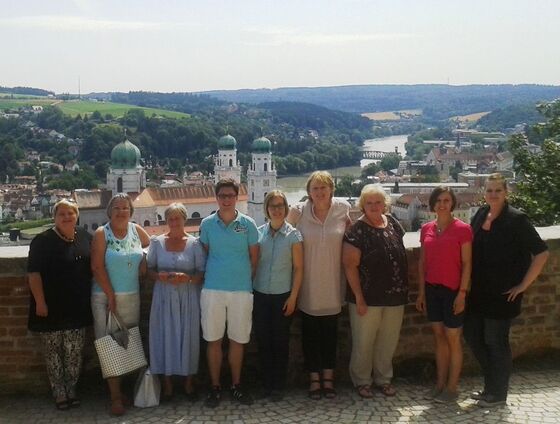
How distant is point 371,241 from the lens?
3.79 metres

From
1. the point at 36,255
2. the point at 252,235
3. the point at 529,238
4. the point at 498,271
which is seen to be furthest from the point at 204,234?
the point at 529,238

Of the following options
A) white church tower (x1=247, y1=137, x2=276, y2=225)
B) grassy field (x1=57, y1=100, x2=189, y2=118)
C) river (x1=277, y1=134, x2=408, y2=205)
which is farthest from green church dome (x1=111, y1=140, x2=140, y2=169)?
grassy field (x1=57, y1=100, x2=189, y2=118)

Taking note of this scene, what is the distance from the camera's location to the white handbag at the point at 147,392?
3.89 m

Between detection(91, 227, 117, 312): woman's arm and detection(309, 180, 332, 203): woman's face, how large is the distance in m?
1.11

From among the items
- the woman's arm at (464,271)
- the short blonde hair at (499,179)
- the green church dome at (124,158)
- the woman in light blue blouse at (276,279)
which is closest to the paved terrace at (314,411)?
the woman in light blue blouse at (276,279)

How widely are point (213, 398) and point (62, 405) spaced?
31.6 inches

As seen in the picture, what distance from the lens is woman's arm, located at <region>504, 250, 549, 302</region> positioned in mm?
3654

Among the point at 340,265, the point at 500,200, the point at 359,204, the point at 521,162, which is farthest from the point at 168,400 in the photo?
the point at 521,162

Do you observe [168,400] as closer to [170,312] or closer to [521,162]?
[170,312]

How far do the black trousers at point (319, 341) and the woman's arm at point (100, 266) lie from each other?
1.03m

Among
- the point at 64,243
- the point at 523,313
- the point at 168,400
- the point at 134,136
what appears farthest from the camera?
the point at 134,136

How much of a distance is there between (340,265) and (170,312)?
936 millimetres

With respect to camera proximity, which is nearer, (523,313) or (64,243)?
(64,243)

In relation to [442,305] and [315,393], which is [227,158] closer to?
[315,393]
